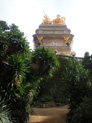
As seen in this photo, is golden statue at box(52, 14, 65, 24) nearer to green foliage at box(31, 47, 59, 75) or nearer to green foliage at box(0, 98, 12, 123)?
green foliage at box(31, 47, 59, 75)

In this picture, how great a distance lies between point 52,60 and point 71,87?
2460 mm

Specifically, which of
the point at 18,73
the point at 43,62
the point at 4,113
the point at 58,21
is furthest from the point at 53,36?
the point at 4,113

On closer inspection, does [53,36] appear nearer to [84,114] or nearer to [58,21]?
[58,21]

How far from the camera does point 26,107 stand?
21.8 feet

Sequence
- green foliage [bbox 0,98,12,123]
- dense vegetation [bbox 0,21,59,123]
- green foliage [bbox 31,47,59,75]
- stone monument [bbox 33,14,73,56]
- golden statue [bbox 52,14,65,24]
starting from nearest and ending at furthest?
green foliage [bbox 0,98,12,123] < dense vegetation [bbox 0,21,59,123] < green foliage [bbox 31,47,59,75] < stone monument [bbox 33,14,73,56] < golden statue [bbox 52,14,65,24]

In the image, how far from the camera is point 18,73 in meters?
6.01

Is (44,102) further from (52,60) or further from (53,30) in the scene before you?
(53,30)

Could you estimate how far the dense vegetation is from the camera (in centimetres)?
608

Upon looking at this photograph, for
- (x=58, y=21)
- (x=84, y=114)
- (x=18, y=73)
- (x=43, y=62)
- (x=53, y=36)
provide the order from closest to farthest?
1. (x=18, y=73)
2. (x=84, y=114)
3. (x=43, y=62)
4. (x=53, y=36)
5. (x=58, y=21)

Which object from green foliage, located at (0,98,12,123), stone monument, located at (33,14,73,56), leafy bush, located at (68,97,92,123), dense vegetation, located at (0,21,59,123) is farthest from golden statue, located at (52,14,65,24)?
green foliage, located at (0,98,12,123)

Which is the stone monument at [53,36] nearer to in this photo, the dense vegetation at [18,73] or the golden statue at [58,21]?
the golden statue at [58,21]

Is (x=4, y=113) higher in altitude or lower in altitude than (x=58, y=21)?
lower

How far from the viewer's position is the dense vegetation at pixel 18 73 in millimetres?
6078

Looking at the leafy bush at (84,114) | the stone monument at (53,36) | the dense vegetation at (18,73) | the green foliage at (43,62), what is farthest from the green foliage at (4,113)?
the stone monument at (53,36)
